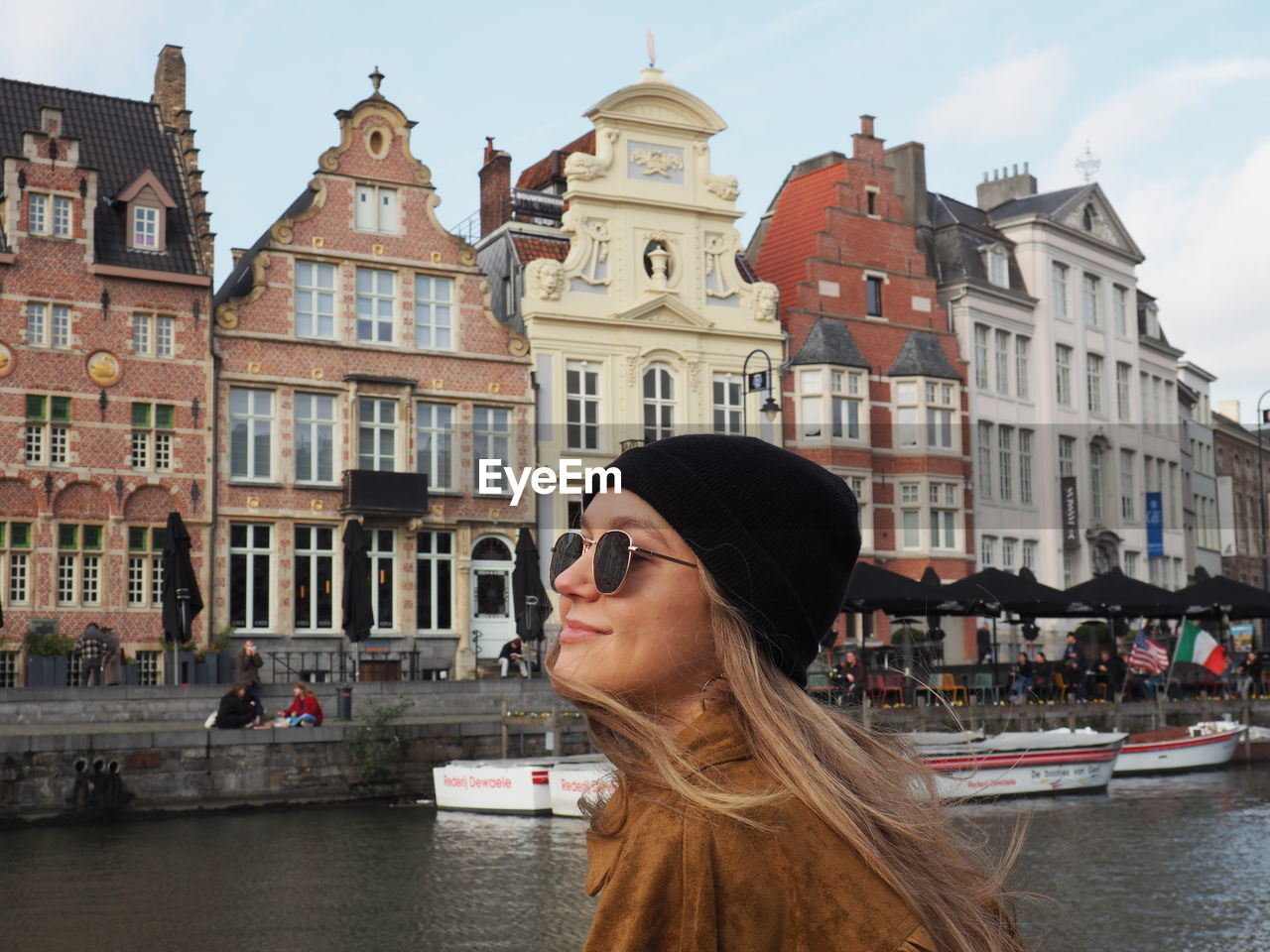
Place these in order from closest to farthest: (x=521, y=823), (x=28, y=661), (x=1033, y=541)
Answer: (x=521, y=823) → (x=28, y=661) → (x=1033, y=541)

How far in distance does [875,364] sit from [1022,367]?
610cm

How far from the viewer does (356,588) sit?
26188mm

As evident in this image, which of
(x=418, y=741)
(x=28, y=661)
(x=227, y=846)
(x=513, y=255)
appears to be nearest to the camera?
(x=227, y=846)

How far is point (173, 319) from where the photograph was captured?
94.5 ft

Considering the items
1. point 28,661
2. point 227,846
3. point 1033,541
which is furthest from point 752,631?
point 1033,541

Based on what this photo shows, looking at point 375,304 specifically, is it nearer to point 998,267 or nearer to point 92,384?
point 92,384

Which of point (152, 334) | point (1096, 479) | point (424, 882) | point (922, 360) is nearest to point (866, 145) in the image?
point (922, 360)

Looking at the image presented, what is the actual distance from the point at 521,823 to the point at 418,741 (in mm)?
3128

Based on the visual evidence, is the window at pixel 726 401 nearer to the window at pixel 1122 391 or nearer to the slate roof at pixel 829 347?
the slate roof at pixel 829 347

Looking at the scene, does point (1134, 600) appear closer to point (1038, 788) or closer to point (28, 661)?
point (1038, 788)

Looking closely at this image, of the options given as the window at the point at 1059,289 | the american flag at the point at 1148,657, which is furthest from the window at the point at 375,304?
the window at the point at 1059,289

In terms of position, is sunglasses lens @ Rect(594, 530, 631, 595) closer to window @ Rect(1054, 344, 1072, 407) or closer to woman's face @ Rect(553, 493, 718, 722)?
woman's face @ Rect(553, 493, 718, 722)

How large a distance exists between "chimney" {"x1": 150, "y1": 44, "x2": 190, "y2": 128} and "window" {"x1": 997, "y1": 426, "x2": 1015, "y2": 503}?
68.0 ft

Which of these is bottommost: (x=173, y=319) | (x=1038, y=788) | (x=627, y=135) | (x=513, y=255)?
(x=1038, y=788)
